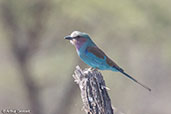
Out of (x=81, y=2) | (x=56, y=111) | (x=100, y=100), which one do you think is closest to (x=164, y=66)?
(x=56, y=111)

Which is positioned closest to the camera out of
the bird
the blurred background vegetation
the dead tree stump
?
the dead tree stump

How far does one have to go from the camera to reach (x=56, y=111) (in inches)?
615

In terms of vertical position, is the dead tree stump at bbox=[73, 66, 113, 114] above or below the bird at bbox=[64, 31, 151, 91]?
below

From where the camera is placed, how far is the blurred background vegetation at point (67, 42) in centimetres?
1335

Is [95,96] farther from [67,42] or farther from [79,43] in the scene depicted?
[67,42]

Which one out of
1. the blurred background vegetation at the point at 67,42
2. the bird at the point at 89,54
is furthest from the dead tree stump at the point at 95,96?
the blurred background vegetation at the point at 67,42

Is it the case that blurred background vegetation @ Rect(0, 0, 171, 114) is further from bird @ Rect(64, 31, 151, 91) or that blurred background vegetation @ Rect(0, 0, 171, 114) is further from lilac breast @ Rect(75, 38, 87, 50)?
lilac breast @ Rect(75, 38, 87, 50)

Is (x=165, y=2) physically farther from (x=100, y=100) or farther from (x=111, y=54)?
(x=100, y=100)

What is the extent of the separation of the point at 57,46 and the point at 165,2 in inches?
155

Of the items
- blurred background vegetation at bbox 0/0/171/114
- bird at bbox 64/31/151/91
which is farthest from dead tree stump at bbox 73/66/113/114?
blurred background vegetation at bbox 0/0/171/114

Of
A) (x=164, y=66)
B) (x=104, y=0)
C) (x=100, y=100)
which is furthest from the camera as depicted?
(x=164, y=66)

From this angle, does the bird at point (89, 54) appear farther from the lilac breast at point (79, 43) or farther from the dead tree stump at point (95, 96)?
the dead tree stump at point (95, 96)

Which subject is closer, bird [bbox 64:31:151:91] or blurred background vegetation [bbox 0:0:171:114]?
bird [bbox 64:31:151:91]

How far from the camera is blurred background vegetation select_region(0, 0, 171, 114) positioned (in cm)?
1335
